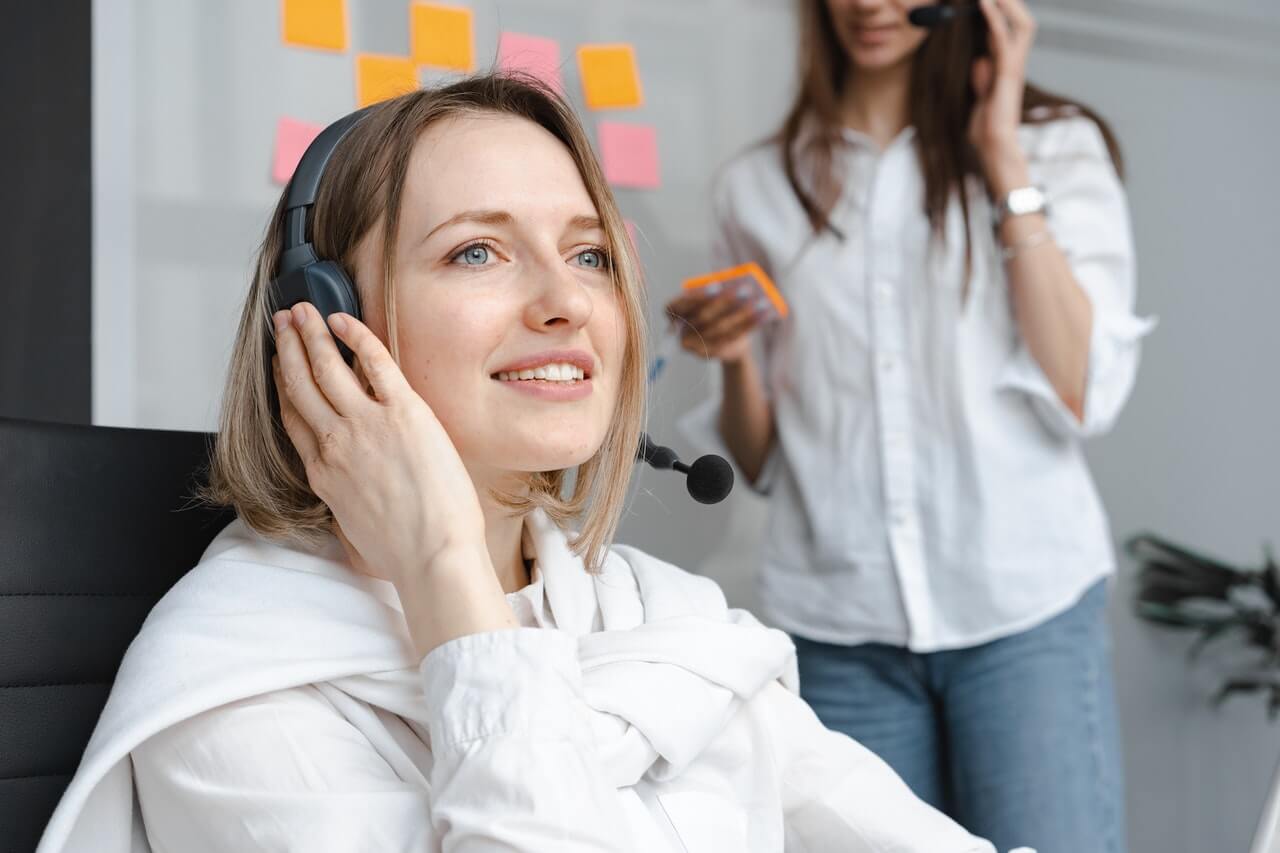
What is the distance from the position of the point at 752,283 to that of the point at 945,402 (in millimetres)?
314

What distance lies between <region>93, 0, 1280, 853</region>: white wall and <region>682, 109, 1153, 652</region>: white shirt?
422mm

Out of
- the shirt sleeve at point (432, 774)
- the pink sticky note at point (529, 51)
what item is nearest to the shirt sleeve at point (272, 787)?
the shirt sleeve at point (432, 774)

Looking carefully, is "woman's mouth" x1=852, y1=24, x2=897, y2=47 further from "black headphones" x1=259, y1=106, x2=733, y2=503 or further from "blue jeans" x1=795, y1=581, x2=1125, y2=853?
"black headphones" x1=259, y1=106, x2=733, y2=503

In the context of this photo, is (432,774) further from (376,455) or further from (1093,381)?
(1093,381)

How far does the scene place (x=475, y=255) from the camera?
1040 millimetres

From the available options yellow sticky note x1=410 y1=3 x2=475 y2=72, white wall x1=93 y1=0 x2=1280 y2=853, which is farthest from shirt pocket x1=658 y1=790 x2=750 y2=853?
yellow sticky note x1=410 y1=3 x2=475 y2=72

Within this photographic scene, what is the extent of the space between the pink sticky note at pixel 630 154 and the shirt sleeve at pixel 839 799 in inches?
49.4

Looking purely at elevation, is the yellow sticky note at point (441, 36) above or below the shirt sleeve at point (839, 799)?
above

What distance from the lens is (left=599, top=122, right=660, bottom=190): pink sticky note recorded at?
221 centimetres

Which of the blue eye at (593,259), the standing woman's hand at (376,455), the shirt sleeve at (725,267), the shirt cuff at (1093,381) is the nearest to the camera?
the standing woman's hand at (376,455)

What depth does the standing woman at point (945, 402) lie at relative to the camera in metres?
Result: 1.62

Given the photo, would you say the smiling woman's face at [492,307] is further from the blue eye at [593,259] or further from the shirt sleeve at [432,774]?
the shirt sleeve at [432,774]

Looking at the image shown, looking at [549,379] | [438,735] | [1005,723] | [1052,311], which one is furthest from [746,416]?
[438,735]

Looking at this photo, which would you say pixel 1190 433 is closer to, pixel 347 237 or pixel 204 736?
pixel 347 237
